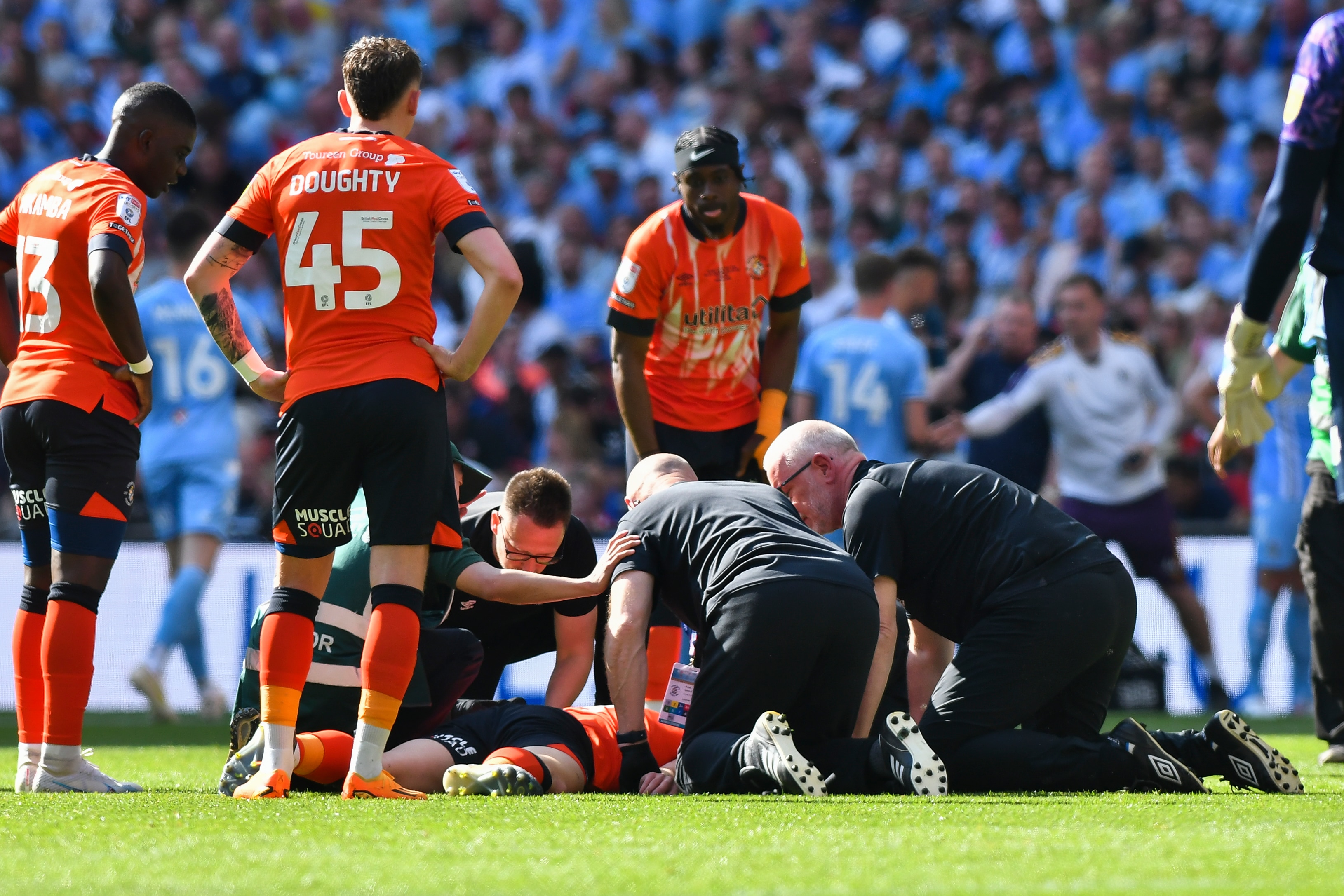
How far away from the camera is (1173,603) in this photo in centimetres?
899

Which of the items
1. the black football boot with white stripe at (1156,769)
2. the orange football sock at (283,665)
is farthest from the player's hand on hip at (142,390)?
the black football boot with white stripe at (1156,769)

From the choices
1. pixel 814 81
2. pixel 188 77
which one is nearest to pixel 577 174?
pixel 814 81

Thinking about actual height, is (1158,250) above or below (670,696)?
above

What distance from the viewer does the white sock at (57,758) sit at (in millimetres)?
4832

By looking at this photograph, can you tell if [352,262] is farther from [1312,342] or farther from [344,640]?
[1312,342]

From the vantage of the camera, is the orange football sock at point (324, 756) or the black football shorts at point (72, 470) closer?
the orange football sock at point (324, 756)

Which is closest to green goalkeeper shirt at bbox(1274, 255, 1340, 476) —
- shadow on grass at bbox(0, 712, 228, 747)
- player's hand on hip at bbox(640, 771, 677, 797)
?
player's hand on hip at bbox(640, 771, 677, 797)

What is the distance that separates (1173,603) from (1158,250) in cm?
470

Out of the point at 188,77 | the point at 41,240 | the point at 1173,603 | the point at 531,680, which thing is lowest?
the point at 531,680

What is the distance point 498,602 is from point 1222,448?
2481mm

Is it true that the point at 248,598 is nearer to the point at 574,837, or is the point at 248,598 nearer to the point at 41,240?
the point at 41,240

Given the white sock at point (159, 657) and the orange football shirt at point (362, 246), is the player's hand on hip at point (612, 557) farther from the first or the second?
the white sock at point (159, 657)

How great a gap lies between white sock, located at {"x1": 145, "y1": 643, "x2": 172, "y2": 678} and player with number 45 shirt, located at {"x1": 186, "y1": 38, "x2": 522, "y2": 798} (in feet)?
14.8

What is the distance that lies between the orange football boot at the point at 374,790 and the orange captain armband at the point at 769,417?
2.77 m
